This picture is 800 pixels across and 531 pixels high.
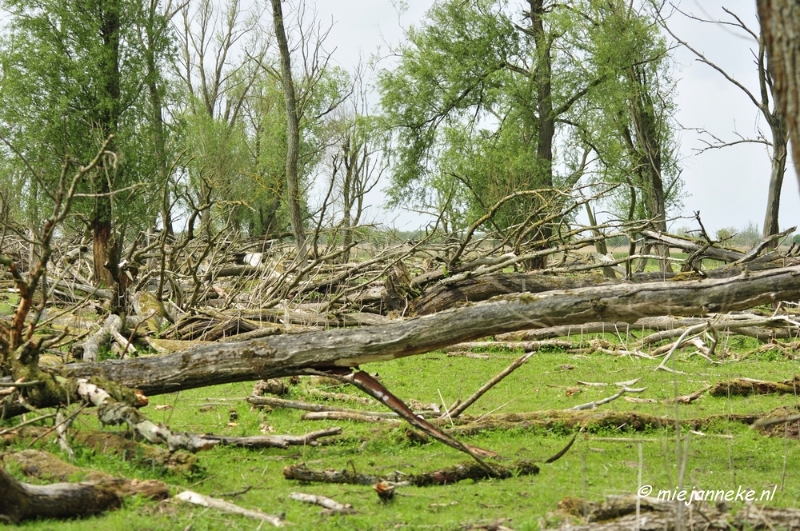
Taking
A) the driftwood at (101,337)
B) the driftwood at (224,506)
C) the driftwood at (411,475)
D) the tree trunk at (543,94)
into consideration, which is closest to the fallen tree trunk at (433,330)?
the driftwood at (411,475)

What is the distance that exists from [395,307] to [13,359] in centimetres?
787

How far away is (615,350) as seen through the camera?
1125 centimetres

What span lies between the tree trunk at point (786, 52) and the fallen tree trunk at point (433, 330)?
3253 millimetres

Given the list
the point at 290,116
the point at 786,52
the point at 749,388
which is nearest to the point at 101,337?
the point at 749,388

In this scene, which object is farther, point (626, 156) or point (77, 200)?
point (626, 156)

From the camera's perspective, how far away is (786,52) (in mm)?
2807

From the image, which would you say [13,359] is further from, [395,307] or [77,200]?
[77,200]

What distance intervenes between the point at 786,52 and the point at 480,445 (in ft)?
15.0

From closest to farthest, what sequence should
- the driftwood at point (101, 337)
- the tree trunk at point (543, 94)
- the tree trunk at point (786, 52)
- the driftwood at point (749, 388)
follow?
1. the tree trunk at point (786, 52)
2. the driftwood at point (749, 388)
3. the driftwood at point (101, 337)
4. the tree trunk at point (543, 94)

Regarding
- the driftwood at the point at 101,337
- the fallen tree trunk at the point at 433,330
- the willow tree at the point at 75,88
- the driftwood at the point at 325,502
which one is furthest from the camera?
the willow tree at the point at 75,88

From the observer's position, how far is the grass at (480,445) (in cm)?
456

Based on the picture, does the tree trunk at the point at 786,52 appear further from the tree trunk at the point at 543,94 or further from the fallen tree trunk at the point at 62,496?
the tree trunk at the point at 543,94

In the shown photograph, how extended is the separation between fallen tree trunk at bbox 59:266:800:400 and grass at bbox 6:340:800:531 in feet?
1.57

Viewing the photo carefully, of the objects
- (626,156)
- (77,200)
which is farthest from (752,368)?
(626,156)
